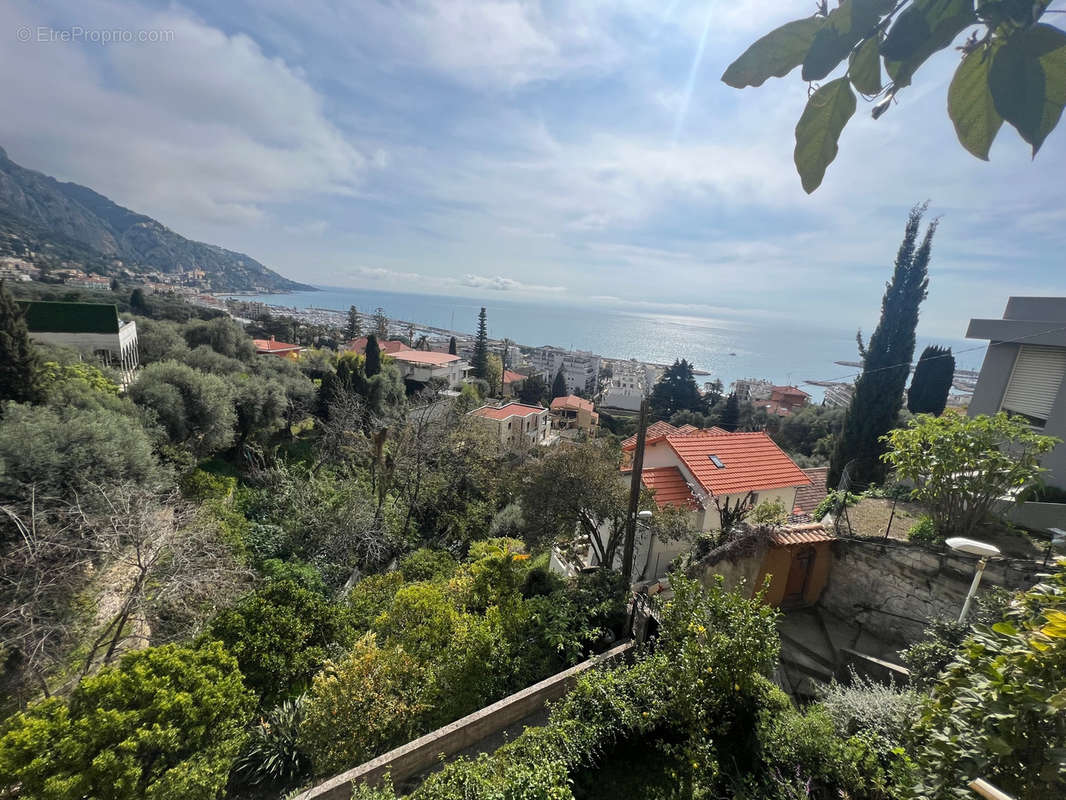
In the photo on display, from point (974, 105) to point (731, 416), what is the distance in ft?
117

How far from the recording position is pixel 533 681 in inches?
221

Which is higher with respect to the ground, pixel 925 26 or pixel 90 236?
pixel 90 236

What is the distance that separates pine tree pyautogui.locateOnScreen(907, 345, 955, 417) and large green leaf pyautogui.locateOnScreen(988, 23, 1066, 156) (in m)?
29.8

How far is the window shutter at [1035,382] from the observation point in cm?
705

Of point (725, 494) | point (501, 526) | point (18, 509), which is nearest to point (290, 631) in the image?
point (18, 509)

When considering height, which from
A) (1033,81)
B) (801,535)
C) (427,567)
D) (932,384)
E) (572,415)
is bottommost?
(572,415)

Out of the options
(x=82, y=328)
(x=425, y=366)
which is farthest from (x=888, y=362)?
(x=425, y=366)

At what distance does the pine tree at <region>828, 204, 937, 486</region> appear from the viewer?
1352 cm

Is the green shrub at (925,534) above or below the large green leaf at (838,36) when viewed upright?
below

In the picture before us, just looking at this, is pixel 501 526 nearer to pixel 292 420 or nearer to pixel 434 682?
pixel 434 682

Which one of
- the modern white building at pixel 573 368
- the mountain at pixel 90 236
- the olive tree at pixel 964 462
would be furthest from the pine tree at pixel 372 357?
the mountain at pixel 90 236

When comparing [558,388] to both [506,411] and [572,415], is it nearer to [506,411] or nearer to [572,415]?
[572,415]

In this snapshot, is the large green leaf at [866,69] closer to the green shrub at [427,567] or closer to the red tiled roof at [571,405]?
→ the green shrub at [427,567]

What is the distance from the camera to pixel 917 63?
694 mm
